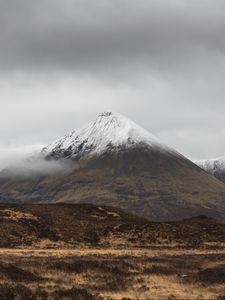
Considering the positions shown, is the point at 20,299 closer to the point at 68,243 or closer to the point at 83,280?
the point at 83,280

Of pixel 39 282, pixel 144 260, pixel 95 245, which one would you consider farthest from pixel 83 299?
pixel 95 245

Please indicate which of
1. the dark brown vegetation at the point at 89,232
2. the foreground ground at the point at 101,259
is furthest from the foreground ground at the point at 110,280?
the dark brown vegetation at the point at 89,232

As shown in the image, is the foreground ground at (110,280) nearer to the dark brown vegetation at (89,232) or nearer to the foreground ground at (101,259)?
the foreground ground at (101,259)

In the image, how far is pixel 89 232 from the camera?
77.0 meters

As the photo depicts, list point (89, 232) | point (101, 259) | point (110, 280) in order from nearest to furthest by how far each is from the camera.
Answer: point (110, 280)
point (101, 259)
point (89, 232)

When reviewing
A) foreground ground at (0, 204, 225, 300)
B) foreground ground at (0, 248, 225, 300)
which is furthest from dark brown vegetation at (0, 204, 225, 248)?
foreground ground at (0, 248, 225, 300)

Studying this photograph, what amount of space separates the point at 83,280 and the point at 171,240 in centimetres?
4127

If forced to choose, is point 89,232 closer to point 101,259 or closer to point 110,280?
point 101,259

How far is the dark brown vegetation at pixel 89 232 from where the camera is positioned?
70250 mm

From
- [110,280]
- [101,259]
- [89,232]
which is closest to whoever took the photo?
[110,280]

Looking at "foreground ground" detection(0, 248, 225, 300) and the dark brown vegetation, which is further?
the dark brown vegetation

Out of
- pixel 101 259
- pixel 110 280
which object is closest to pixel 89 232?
pixel 101 259

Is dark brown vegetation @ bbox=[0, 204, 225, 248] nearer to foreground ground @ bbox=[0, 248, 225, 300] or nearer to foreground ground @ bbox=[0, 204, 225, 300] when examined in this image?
foreground ground @ bbox=[0, 204, 225, 300]

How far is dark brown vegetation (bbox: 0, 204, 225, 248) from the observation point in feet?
230
